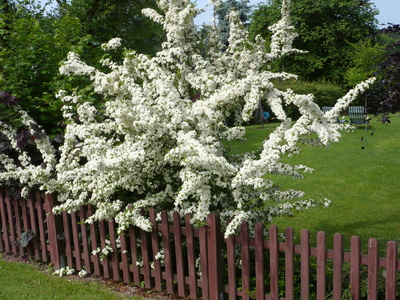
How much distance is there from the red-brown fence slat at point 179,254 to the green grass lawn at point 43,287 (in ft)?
1.75

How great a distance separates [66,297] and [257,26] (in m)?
35.6

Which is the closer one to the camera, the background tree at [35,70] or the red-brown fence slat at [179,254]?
the red-brown fence slat at [179,254]

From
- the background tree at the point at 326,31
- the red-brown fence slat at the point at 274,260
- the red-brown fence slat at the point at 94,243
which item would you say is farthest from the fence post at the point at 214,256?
the background tree at the point at 326,31

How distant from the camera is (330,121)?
12.5ft

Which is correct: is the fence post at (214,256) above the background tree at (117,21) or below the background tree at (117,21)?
below

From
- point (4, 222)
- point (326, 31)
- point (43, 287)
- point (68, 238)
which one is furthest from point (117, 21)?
point (326, 31)

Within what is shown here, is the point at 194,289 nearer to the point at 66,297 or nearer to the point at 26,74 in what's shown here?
the point at 66,297

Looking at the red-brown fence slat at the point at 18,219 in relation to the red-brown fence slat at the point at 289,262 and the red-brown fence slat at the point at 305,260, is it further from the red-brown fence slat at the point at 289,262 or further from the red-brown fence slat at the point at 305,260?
the red-brown fence slat at the point at 305,260

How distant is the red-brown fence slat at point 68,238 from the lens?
5.14 metres

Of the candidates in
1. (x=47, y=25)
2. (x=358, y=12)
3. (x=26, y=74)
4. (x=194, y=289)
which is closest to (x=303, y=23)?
(x=358, y=12)

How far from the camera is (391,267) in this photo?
10.8ft

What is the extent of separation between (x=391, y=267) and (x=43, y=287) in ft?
12.5

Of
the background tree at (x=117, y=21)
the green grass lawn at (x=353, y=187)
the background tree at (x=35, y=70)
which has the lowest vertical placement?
the green grass lawn at (x=353, y=187)

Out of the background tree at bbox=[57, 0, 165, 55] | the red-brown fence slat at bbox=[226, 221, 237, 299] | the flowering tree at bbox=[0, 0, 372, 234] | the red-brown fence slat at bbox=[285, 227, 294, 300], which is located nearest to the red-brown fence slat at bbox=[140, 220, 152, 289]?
the flowering tree at bbox=[0, 0, 372, 234]
